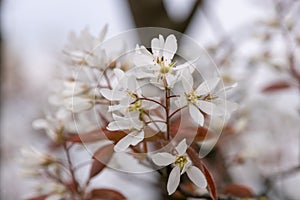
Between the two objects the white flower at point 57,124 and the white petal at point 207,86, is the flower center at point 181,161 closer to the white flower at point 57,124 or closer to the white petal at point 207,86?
the white petal at point 207,86

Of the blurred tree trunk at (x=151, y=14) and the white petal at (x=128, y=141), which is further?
the blurred tree trunk at (x=151, y=14)

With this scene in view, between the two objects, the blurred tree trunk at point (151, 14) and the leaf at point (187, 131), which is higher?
the blurred tree trunk at point (151, 14)

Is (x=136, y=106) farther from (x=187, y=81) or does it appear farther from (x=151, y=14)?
(x=151, y=14)

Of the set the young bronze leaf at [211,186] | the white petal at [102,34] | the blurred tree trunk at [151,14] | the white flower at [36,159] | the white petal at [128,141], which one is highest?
the blurred tree trunk at [151,14]

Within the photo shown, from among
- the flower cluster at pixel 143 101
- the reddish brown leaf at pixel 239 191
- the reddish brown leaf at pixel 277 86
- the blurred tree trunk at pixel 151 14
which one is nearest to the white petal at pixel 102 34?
the flower cluster at pixel 143 101

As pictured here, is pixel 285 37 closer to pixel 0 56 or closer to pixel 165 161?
pixel 165 161

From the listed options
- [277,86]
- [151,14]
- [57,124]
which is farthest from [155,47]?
[151,14]

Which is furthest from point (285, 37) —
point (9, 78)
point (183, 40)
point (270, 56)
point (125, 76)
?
point (9, 78)
